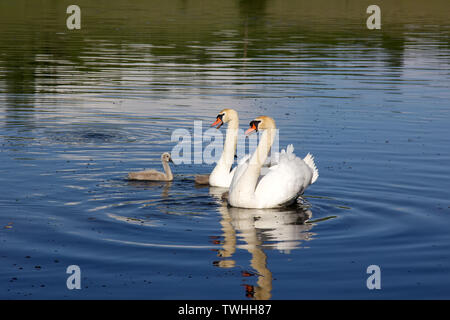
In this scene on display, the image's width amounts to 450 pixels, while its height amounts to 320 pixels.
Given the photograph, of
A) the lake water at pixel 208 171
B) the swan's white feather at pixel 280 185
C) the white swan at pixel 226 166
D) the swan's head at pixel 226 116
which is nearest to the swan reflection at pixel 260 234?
the lake water at pixel 208 171

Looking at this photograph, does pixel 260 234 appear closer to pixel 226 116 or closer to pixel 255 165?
pixel 255 165

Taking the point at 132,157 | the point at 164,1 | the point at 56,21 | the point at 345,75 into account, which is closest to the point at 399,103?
the point at 345,75

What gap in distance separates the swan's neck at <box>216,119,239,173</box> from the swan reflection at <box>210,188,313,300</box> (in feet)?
4.82

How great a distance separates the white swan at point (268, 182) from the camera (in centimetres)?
1488

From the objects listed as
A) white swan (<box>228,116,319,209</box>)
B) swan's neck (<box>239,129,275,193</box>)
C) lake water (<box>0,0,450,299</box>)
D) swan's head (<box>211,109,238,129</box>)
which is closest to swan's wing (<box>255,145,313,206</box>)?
white swan (<box>228,116,319,209</box>)

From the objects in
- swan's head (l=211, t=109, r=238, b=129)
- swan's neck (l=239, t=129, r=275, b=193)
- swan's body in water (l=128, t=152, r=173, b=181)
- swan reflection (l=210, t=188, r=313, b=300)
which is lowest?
swan reflection (l=210, t=188, r=313, b=300)

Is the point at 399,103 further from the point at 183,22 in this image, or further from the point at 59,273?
the point at 183,22

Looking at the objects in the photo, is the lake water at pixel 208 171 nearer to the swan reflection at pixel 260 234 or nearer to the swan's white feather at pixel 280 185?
the swan reflection at pixel 260 234

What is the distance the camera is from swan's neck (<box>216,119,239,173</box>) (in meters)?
17.3

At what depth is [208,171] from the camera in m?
18.8

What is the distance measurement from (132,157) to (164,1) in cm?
8206

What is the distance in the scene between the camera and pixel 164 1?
3893 inches

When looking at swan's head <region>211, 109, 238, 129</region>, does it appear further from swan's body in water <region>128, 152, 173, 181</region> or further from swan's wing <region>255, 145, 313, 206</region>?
swan's wing <region>255, 145, 313, 206</region>

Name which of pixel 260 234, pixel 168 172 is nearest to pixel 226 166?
pixel 168 172
